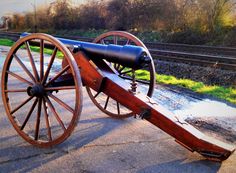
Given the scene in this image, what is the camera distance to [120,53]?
4.28 metres

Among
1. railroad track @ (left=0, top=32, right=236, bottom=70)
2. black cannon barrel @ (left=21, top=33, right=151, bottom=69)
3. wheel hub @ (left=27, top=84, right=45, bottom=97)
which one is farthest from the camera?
railroad track @ (left=0, top=32, right=236, bottom=70)

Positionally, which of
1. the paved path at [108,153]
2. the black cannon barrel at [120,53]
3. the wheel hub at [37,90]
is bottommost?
the paved path at [108,153]

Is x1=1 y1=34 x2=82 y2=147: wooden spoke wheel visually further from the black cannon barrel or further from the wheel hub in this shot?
the black cannon barrel

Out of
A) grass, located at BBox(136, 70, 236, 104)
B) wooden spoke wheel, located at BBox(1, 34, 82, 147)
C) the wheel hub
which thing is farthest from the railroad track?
the wheel hub

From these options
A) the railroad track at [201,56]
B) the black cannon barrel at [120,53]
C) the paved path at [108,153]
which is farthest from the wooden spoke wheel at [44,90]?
the railroad track at [201,56]

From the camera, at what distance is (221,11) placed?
66.6 feet

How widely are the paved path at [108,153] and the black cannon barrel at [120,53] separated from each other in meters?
1.12

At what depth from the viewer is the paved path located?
3855 mm

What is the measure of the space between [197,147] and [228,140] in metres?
1.08

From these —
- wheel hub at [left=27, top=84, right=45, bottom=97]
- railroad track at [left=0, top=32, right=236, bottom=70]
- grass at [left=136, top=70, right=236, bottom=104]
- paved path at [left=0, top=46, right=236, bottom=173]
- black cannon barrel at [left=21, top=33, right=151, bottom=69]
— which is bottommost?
grass at [left=136, top=70, right=236, bottom=104]

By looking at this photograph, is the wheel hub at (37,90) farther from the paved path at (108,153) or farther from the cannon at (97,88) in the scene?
the paved path at (108,153)

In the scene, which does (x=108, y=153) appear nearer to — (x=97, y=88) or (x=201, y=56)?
(x=97, y=88)

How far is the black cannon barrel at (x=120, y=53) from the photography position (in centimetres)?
413

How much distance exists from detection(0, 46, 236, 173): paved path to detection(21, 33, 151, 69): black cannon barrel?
1.12 meters
